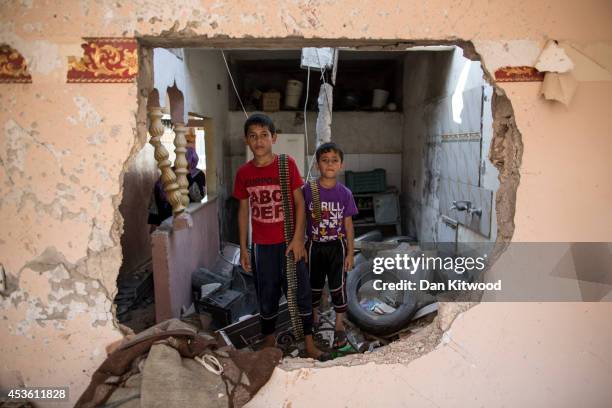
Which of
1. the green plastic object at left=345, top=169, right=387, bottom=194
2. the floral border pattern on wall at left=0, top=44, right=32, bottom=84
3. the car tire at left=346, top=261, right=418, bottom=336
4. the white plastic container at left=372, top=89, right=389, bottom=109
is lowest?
the car tire at left=346, top=261, right=418, bottom=336

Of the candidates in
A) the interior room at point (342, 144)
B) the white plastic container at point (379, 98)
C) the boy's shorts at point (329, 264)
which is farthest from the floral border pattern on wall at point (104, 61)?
the white plastic container at point (379, 98)

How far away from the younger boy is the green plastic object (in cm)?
487

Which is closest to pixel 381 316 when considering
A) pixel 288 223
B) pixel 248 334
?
pixel 248 334

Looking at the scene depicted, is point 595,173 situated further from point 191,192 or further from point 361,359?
point 191,192

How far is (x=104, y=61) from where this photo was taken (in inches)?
73.9

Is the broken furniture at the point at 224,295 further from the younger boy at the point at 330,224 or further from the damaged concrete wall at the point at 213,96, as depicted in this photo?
the damaged concrete wall at the point at 213,96


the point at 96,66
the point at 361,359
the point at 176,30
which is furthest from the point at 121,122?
the point at 361,359

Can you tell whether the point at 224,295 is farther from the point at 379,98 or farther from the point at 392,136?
the point at 379,98

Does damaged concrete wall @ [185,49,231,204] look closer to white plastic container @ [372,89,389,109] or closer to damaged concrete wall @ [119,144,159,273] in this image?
damaged concrete wall @ [119,144,159,273]

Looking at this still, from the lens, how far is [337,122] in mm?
8477

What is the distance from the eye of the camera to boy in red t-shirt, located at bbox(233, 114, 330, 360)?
9.20 feet

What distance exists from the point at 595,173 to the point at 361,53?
21.9 feet

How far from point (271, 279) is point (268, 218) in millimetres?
437

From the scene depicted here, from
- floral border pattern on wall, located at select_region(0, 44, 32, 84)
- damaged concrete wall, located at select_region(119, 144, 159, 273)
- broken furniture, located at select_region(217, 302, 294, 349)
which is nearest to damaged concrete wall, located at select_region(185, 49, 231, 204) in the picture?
damaged concrete wall, located at select_region(119, 144, 159, 273)
